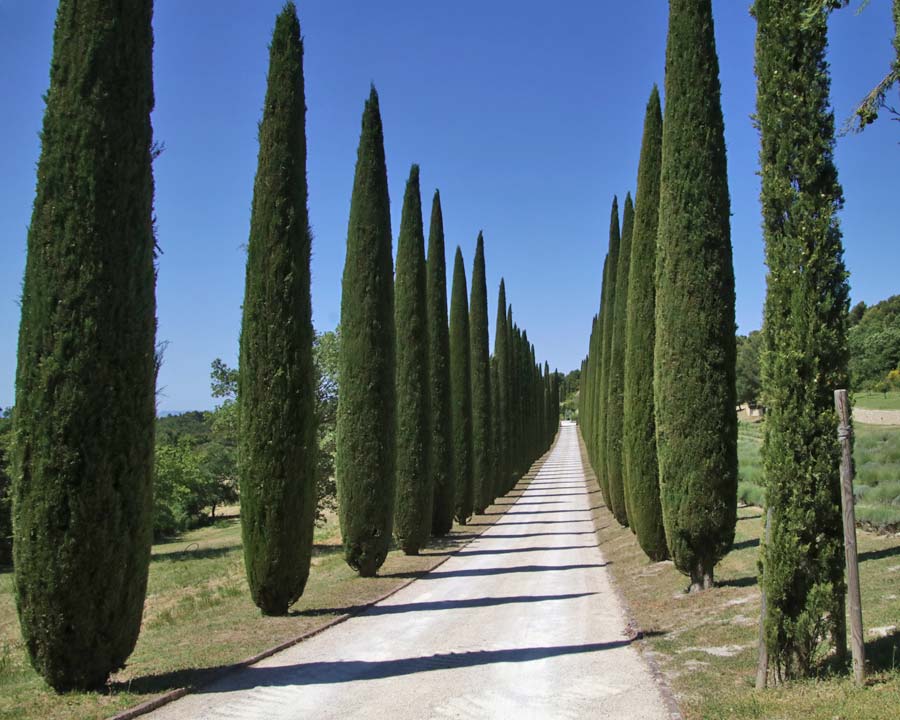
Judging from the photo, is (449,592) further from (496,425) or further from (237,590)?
(496,425)

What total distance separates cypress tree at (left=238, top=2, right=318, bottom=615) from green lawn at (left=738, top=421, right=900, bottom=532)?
22.6ft

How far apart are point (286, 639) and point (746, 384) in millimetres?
51136

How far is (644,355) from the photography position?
1538cm

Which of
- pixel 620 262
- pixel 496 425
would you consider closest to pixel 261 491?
pixel 620 262

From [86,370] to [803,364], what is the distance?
6.65 metres

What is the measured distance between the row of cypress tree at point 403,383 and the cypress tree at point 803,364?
10836 mm

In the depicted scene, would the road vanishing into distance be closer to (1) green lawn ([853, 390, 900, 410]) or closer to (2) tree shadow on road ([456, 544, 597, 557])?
(2) tree shadow on road ([456, 544, 597, 557])

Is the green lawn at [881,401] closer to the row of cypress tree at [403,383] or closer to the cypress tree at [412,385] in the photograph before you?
the row of cypress tree at [403,383]

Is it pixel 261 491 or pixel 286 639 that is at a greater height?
pixel 261 491

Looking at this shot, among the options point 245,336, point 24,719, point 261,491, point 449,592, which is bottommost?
point 449,592

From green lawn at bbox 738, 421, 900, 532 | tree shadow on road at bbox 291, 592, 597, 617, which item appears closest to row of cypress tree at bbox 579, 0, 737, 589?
green lawn at bbox 738, 421, 900, 532

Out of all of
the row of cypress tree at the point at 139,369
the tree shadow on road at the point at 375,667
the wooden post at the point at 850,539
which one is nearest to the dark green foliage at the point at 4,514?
the row of cypress tree at the point at 139,369

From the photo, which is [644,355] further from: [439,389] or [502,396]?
[502,396]

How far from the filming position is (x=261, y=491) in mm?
11375
